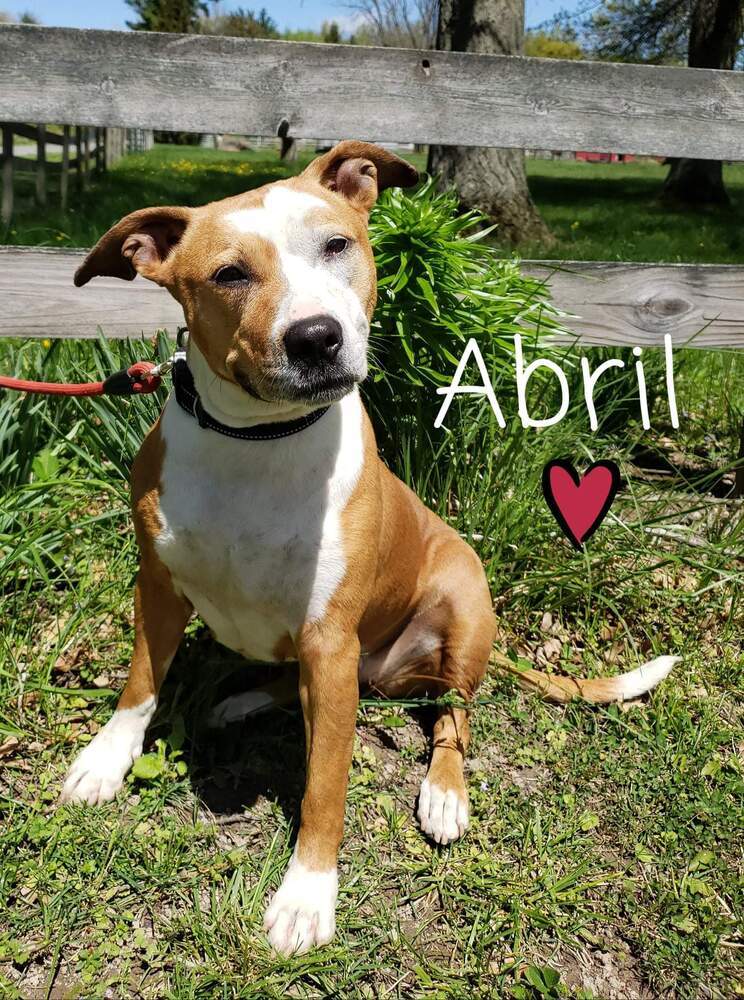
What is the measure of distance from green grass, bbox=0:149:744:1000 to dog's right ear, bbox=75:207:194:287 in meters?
1.03

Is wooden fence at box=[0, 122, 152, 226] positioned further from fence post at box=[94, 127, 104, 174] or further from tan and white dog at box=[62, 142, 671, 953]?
tan and white dog at box=[62, 142, 671, 953]

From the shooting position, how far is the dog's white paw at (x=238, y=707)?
2.67 m

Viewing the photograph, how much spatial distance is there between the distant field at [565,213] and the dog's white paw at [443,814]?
489 cm

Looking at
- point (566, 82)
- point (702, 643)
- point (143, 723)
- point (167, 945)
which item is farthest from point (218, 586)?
point (566, 82)

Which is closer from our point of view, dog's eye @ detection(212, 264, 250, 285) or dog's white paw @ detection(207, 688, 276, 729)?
dog's eye @ detection(212, 264, 250, 285)

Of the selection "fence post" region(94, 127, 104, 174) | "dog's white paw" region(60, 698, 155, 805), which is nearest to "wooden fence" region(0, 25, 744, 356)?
"dog's white paw" region(60, 698, 155, 805)

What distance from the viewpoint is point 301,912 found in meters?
2.03

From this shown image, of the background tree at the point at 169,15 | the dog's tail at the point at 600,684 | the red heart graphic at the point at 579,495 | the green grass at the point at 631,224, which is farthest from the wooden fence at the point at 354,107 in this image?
the background tree at the point at 169,15

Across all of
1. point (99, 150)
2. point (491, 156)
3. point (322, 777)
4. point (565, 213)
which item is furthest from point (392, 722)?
point (99, 150)

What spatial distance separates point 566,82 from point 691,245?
8756 mm

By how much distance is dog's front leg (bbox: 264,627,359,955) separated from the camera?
2066 millimetres

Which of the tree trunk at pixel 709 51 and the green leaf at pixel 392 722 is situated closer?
the green leaf at pixel 392 722

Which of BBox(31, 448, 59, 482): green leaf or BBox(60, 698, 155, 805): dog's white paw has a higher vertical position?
BBox(31, 448, 59, 482): green leaf

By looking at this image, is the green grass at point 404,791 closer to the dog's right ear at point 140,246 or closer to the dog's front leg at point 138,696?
the dog's front leg at point 138,696
